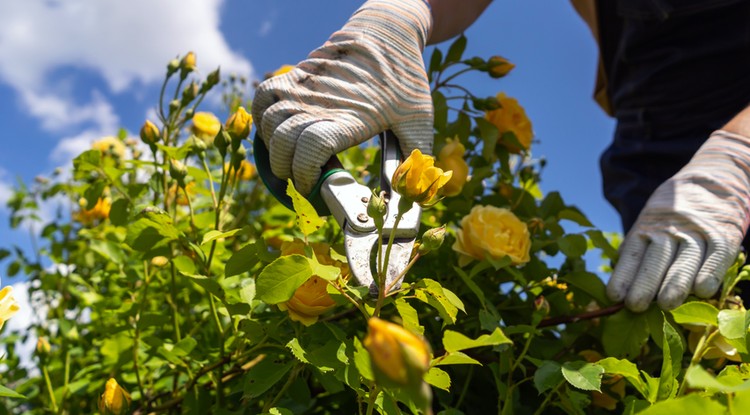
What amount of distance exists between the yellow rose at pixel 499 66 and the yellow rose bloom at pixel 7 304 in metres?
0.87

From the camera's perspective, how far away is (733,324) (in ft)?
2.05

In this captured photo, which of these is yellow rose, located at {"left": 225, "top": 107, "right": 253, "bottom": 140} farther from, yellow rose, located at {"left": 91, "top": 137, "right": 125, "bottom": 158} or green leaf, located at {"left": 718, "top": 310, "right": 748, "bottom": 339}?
yellow rose, located at {"left": 91, "top": 137, "right": 125, "bottom": 158}

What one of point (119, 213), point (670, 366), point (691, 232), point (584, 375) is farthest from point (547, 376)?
point (119, 213)

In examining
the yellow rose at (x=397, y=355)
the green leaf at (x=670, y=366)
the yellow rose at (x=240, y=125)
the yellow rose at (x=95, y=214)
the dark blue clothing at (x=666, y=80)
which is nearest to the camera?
the yellow rose at (x=397, y=355)

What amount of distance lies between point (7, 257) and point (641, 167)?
1.61 m

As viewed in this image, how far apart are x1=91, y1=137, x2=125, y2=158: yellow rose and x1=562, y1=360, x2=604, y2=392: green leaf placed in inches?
48.8

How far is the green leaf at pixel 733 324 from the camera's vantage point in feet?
2.00

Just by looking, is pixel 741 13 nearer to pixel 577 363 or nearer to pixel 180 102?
pixel 577 363

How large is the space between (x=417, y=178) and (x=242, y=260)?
259mm

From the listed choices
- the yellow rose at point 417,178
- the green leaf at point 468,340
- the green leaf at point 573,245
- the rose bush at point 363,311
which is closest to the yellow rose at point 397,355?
the rose bush at point 363,311

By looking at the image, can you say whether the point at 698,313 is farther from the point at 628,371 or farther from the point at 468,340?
the point at 468,340

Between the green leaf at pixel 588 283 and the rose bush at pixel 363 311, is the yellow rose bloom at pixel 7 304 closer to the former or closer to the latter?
the rose bush at pixel 363 311

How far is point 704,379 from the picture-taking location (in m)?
0.34

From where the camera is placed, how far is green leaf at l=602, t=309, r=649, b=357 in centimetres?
93
